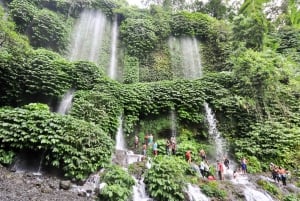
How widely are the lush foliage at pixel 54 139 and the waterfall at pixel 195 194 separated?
12.2 feet

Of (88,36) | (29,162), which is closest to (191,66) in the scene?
(88,36)

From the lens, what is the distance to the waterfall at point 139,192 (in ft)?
29.9

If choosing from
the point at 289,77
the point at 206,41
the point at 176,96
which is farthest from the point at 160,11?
the point at 289,77

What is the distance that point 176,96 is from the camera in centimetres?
1627

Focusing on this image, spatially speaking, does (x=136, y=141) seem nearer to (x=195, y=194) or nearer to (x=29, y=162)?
(x=195, y=194)

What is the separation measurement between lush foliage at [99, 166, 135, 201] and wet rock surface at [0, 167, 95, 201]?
0.61 meters

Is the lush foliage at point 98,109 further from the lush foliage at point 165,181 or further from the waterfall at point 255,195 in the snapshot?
the waterfall at point 255,195

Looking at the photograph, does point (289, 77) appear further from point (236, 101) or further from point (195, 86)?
point (195, 86)

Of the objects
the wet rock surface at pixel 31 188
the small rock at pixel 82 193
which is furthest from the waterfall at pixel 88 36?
the small rock at pixel 82 193

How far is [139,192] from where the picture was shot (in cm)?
938

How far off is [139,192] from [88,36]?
16526mm

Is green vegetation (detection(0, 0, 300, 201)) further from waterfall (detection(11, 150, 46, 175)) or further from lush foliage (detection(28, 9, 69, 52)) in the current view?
waterfall (detection(11, 150, 46, 175))

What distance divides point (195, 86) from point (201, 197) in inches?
345

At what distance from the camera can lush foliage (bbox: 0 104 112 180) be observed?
916 cm
